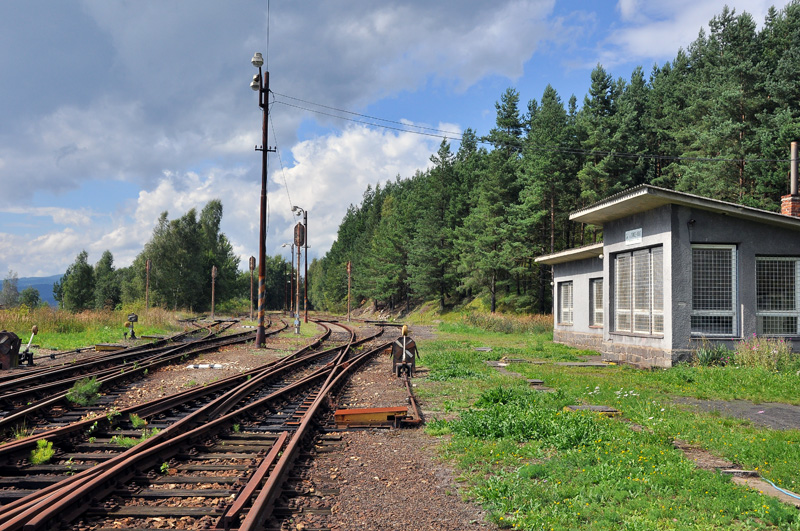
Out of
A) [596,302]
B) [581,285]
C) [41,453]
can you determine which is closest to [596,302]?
[596,302]

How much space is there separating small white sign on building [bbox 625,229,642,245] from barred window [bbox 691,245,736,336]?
1668mm

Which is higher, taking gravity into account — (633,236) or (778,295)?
(633,236)

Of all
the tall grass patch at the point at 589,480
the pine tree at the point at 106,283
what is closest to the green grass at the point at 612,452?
the tall grass patch at the point at 589,480

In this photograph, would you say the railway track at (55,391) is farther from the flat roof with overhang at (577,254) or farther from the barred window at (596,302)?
the barred window at (596,302)

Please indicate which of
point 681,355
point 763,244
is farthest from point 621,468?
point 763,244

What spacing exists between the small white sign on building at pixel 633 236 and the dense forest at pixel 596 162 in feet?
53.4

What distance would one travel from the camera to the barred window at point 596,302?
69.3 ft

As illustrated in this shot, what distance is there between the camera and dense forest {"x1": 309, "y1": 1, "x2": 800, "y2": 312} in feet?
109

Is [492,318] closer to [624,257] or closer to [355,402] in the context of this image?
[624,257]

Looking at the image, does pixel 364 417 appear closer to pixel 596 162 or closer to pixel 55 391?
pixel 55 391

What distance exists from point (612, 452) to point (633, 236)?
37.8 feet

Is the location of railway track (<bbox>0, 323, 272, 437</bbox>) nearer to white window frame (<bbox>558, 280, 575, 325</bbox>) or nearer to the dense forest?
white window frame (<bbox>558, 280, 575, 325</bbox>)

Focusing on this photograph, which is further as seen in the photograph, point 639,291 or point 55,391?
point 639,291

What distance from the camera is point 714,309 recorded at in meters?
14.8
